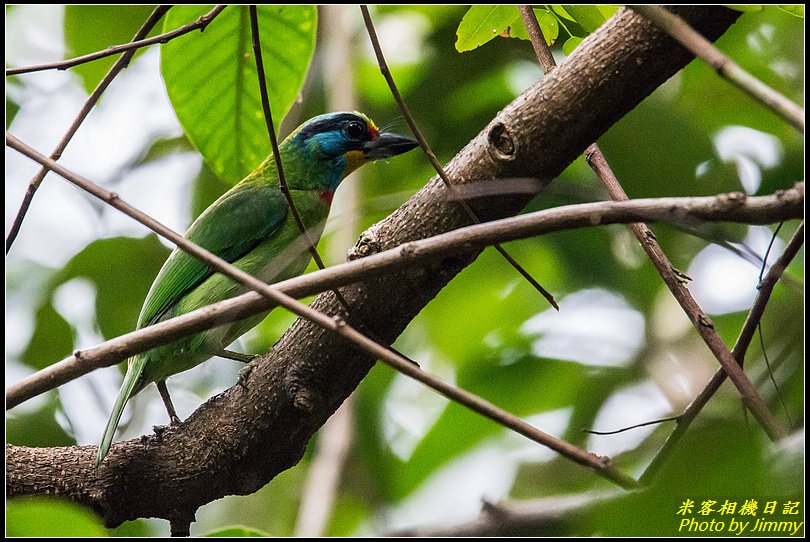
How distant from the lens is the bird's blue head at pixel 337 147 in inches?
171

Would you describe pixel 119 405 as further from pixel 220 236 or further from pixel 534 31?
pixel 534 31

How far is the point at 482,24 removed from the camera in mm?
2648

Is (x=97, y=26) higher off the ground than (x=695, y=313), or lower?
higher

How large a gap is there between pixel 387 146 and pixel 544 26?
1642 millimetres

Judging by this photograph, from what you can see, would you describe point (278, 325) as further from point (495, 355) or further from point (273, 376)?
point (273, 376)

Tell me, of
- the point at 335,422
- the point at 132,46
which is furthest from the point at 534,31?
the point at 335,422

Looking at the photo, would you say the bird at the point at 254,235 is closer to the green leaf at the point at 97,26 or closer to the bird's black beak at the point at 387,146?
the bird's black beak at the point at 387,146

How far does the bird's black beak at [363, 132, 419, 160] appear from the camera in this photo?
4.25 meters

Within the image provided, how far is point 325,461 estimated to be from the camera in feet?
7.12

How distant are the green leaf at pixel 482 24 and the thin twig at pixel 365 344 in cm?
117

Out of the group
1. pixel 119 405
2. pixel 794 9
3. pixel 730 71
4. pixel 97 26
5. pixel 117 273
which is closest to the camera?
pixel 730 71

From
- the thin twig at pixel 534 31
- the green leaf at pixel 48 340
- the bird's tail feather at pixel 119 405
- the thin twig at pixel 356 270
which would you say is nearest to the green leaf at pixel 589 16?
the thin twig at pixel 534 31

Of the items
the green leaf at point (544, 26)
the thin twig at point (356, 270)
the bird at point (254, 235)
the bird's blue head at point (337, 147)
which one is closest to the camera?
the thin twig at point (356, 270)

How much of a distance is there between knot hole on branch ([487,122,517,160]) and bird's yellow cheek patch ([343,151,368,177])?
2064mm
